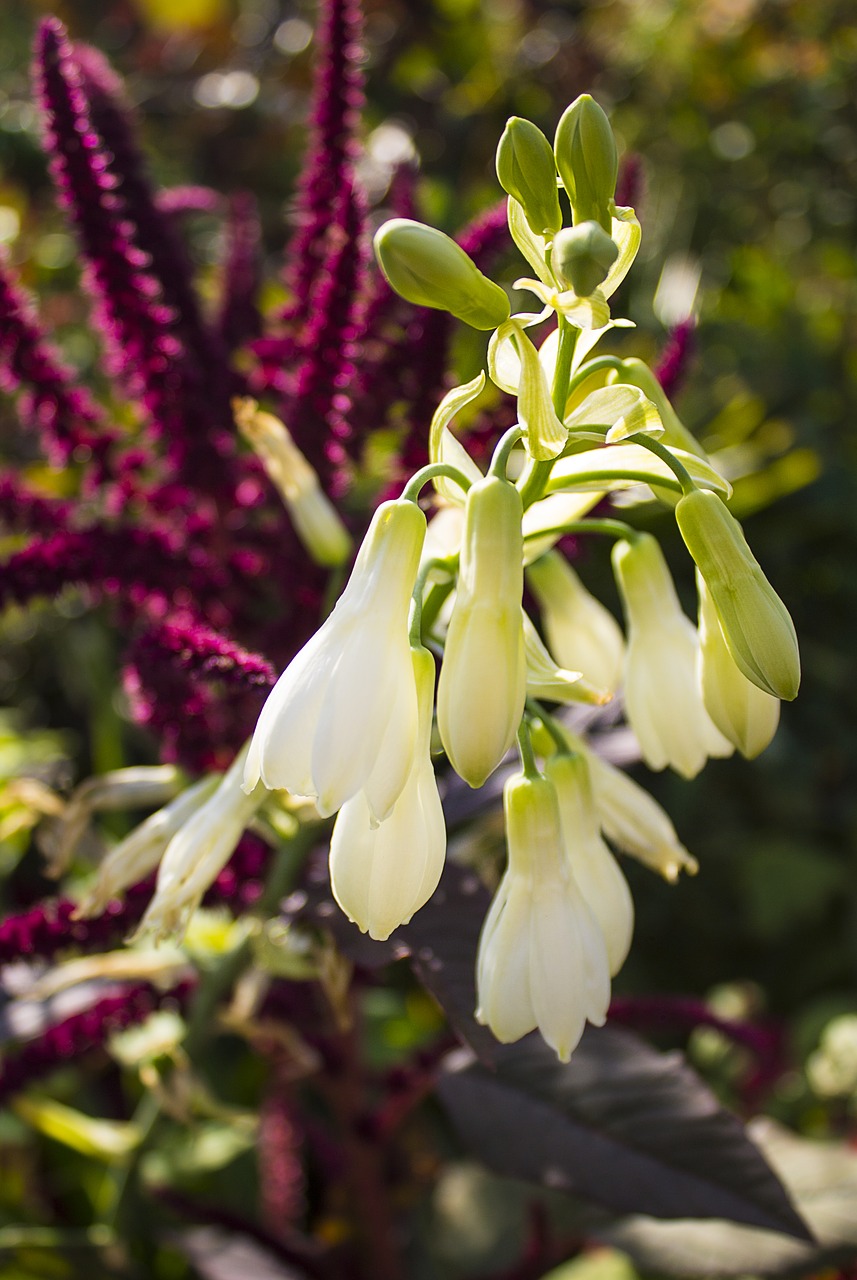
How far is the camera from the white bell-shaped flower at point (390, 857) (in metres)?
0.31

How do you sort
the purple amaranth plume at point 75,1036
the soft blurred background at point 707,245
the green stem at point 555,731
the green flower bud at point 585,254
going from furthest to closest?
1. the soft blurred background at point 707,245
2. the purple amaranth plume at point 75,1036
3. the green stem at point 555,731
4. the green flower bud at point 585,254

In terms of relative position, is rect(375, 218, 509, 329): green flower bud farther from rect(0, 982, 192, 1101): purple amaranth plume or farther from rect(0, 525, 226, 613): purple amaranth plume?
rect(0, 982, 192, 1101): purple amaranth plume

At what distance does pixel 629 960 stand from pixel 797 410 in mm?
610

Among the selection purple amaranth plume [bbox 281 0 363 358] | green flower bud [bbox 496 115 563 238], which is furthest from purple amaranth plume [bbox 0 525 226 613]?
green flower bud [bbox 496 115 563 238]

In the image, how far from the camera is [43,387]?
1.53ft

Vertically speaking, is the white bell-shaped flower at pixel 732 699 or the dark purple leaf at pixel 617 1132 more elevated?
the white bell-shaped flower at pixel 732 699

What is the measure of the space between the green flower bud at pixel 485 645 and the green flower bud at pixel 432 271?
5 centimetres

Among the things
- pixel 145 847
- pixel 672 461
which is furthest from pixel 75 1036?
pixel 672 461

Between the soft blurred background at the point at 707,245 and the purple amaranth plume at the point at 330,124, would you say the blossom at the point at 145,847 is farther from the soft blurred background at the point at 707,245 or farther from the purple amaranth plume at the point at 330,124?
the soft blurred background at the point at 707,245

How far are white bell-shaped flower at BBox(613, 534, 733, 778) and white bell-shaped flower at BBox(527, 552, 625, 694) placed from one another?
1.1 inches

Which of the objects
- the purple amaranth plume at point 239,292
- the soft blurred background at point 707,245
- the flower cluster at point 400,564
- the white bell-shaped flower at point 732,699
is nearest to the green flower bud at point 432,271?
the flower cluster at point 400,564

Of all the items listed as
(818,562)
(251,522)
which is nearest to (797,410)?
(818,562)

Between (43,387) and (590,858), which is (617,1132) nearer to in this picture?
(590,858)

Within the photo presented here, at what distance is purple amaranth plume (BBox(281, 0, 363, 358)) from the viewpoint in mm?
413
